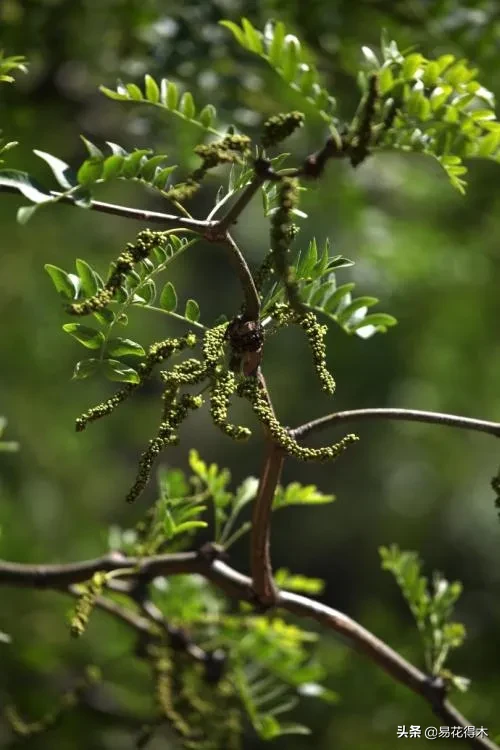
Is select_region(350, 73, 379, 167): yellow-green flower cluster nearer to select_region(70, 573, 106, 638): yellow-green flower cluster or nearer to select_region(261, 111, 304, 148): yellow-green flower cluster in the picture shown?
select_region(261, 111, 304, 148): yellow-green flower cluster

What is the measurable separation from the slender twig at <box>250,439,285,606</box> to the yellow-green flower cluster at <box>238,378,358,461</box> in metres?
0.05

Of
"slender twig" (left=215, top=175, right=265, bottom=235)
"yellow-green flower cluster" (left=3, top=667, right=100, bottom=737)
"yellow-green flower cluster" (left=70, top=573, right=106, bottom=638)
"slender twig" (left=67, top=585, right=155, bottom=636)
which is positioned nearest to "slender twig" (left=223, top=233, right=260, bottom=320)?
"slender twig" (left=215, top=175, right=265, bottom=235)

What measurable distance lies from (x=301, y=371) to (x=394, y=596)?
0.60 m

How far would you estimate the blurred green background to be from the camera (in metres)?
1.01

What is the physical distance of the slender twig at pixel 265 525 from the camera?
53cm

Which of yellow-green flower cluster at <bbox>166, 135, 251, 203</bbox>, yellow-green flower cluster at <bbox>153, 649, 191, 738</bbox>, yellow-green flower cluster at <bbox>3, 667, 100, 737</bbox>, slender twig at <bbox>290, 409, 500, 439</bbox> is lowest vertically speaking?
yellow-green flower cluster at <bbox>3, 667, 100, 737</bbox>

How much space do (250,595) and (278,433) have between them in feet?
0.60

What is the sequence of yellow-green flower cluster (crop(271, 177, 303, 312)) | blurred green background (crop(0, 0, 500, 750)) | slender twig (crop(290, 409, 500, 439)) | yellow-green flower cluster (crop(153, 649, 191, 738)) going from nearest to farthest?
yellow-green flower cluster (crop(271, 177, 303, 312))
slender twig (crop(290, 409, 500, 439))
yellow-green flower cluster (crop(153, 649, 191, 738))
blurred green background (crop(0, 0, 500, 750))

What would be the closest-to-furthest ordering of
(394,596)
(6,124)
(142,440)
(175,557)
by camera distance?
(175,557) → (6,124) → (142,440) → (394,596)

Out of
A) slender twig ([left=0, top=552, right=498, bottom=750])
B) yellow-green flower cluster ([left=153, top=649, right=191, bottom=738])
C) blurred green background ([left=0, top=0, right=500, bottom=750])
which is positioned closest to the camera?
slender twig ([left=0, top=552, right=498, bottom=750])

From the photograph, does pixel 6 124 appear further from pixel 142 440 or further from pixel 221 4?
pixel 142 440

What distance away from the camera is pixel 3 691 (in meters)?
1.10

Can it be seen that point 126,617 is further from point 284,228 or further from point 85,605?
point 284,228

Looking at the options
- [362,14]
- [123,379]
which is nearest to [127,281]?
[123,379]
